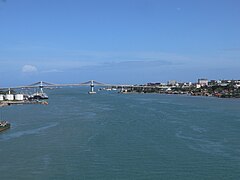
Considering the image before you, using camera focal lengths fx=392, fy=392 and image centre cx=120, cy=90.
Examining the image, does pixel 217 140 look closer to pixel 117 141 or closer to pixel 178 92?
pixel 117 141

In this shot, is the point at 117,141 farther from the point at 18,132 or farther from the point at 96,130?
the point at 18,132

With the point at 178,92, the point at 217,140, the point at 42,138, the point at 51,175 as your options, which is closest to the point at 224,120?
the point at 217,140

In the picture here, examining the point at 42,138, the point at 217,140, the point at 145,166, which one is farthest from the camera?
the point at 42,138

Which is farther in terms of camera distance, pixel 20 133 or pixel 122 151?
pixel 20 133

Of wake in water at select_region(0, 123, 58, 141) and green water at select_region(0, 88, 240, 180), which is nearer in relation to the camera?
green water at select_region(0, 88, 240, 180)

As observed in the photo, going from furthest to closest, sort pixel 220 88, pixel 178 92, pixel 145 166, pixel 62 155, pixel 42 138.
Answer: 1. pixel 178 92
2. pixel 220 88
3. pixel 42 138
4. pixel 62 155
5. pixel 145 166

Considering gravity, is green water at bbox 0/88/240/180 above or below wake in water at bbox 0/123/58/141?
below

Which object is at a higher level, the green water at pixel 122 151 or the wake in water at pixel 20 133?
the wake in water at pixel 20 133

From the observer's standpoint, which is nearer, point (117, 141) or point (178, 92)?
point (117, 141)

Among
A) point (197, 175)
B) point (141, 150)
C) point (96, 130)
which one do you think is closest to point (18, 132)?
point (96, 130)

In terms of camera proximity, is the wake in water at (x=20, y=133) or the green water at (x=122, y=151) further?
the wake in water at (x=20, y=133)
